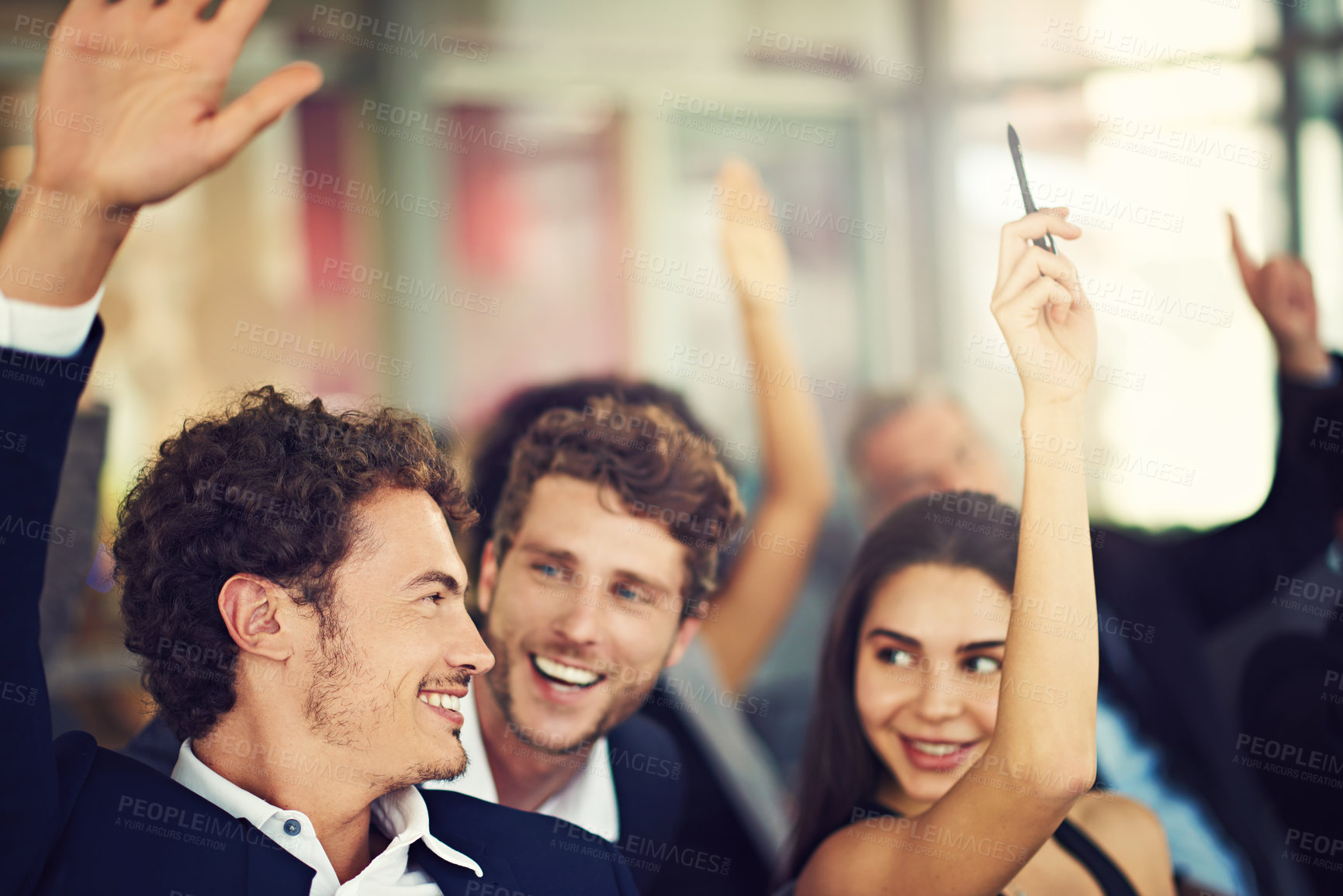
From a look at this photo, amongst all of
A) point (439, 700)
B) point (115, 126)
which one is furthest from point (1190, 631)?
point (115, 126)

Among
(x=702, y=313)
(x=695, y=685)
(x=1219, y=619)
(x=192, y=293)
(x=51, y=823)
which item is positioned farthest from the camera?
(x=702, y=313)

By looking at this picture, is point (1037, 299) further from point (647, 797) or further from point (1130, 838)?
point (647, 797)

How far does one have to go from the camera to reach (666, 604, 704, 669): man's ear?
1252 millimetres

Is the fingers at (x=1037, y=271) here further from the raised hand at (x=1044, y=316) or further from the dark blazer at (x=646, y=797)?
the dark blazer at (x=646, y=797)

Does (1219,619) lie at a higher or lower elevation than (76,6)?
lower

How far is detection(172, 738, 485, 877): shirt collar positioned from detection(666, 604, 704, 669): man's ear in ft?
1.16

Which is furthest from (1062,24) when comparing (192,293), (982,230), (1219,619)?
(192,293)

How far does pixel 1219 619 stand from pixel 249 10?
5.88 feet

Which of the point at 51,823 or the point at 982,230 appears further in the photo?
the point at 982,230

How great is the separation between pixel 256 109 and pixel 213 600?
0.51 metres

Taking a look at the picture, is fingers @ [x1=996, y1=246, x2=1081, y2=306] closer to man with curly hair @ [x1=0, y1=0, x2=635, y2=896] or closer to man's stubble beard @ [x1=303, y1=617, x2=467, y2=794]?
man with curly hair @ [x1=0, y1=0, x2=635, y2=896]

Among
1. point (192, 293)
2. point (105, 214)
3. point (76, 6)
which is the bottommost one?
point (105, 214)

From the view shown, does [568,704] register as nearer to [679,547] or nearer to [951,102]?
[679,547]

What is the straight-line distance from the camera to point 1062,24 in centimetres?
455
